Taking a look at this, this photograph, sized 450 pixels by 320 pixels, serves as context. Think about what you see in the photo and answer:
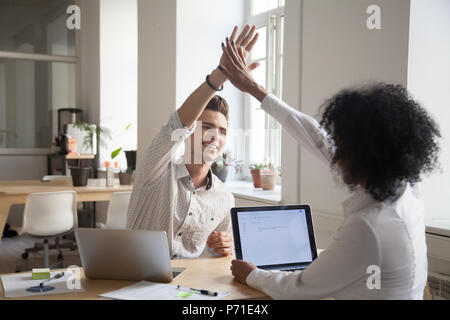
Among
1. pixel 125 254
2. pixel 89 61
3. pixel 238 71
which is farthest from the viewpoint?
pixel 89 61

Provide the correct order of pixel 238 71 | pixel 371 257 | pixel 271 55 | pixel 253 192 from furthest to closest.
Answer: pixel 271 55
pixel 253 192
pixel 238 71
pixel 371 257

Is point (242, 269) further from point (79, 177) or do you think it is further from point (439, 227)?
point (79, 177)

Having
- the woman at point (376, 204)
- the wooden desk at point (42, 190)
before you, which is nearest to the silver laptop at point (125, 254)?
the woman at point (376, 204)

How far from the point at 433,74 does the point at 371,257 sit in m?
1.57

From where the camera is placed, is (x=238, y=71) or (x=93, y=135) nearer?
(x=238, y=71)

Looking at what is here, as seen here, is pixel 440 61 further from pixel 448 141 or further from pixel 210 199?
pixel 210 199

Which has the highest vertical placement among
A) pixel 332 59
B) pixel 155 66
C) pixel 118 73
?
pixel 118 73

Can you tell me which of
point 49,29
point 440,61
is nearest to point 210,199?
point 440,61

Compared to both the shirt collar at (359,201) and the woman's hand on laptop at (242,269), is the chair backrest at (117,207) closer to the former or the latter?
the woman's hand on laptop at (242,269)

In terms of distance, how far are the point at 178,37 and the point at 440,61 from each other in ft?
8.87

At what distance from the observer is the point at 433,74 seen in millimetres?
2420

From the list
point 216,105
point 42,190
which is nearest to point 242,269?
point 216,105

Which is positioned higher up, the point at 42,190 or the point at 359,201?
the point at 359,201
